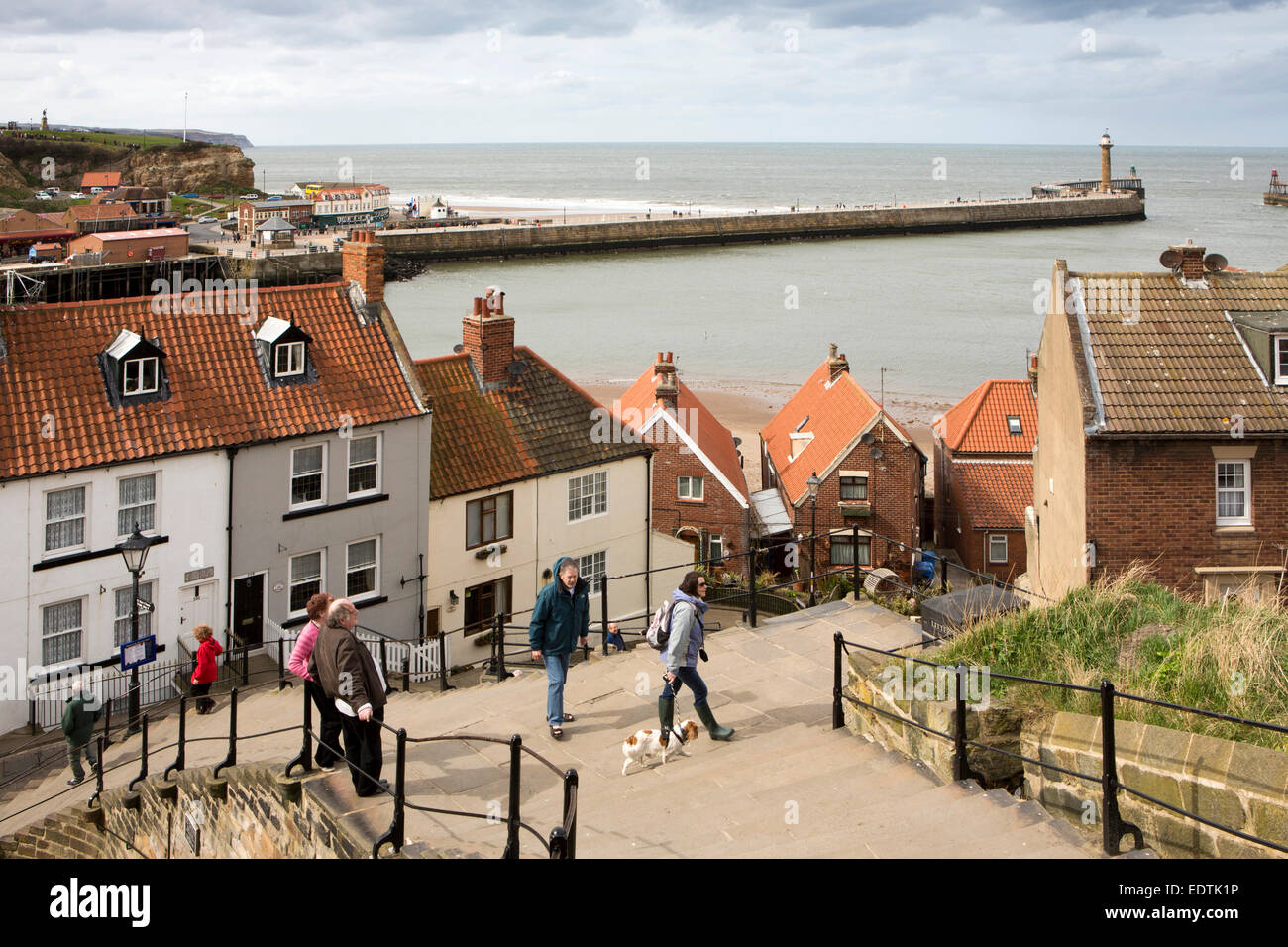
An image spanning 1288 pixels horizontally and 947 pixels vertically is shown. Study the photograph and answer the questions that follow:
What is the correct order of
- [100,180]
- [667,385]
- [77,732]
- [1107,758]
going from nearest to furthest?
[1107,758]
[77,732]
[667,385]
[100,180]

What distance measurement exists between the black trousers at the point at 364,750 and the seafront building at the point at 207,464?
36.8ft

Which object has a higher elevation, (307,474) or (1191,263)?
(1191,263)

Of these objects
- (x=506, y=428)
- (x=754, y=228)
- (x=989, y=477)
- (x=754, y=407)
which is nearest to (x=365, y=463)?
(x=506, y=428)

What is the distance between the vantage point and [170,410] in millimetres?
21750

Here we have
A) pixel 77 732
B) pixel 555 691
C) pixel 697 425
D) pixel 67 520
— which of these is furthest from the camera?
pixel 697 425

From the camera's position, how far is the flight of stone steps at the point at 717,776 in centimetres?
841

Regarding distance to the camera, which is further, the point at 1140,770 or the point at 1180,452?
the point at 1180,452

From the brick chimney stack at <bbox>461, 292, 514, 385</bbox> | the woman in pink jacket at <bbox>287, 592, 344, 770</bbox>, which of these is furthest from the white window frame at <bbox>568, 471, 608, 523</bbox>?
the woman in pink jacket at <bbox>287, 592, 344, 770</bbox>

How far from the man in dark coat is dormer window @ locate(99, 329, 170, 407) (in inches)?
530

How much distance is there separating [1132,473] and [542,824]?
15.0m

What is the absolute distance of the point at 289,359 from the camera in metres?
23.5

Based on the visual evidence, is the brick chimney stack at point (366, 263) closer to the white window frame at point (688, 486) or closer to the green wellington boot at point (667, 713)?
the white window frame at point (688, 486)

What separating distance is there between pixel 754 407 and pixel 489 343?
34533 millimetres

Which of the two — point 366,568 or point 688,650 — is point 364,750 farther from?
point 366,568
